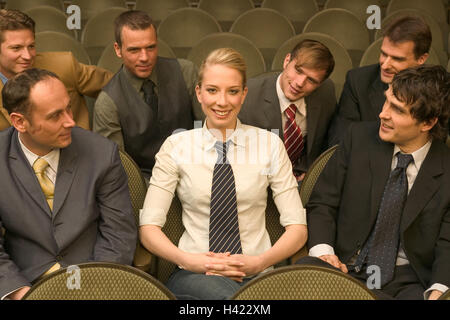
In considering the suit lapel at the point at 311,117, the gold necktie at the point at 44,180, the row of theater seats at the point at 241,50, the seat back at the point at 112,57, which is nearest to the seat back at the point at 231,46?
the row of theater seats at the point at 241,50

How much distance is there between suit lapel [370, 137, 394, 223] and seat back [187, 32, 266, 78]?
1343 millimetres

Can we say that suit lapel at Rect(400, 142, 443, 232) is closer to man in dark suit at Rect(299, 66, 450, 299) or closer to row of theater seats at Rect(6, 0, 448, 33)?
man in dark suit at Rect(299, 66, 450, 299)

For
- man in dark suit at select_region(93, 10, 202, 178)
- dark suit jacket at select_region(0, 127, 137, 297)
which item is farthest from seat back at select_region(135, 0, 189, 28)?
dark suit jacket at select_region(0, 127, 137, 297)

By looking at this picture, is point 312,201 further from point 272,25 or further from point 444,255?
point 272,25

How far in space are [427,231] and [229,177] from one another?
649 mm

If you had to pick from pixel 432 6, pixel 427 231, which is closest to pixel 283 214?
pixel 427 231

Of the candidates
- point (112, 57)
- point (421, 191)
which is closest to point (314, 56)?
point (421, 191)

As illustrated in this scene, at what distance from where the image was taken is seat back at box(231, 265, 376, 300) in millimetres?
1539

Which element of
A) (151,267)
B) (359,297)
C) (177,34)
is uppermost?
(177,34)

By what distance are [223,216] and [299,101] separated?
0.84 m

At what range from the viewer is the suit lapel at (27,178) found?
73.0 inches

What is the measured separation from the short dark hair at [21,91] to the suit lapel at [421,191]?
1.19 metres

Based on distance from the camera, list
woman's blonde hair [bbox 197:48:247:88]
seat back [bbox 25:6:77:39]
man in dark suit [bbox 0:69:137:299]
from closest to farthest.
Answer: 1. man in dark suit [bbox 0:69:137:299]
2. woman's blonde hair [bbox 197:48:247:88]
3. seat back [bbox 25:6:77:39]

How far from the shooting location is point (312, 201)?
6.88ft
